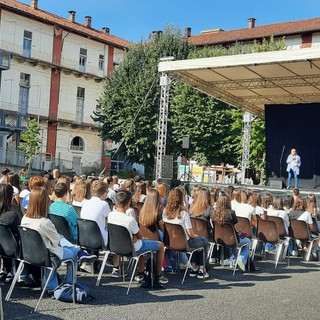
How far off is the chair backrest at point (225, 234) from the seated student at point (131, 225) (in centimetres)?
157

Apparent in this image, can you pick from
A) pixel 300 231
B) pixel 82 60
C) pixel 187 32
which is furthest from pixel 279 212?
pixel 187 32

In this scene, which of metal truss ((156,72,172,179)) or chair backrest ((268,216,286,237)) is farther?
metal truss ((156,72,172,179))

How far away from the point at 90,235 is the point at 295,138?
1687cm

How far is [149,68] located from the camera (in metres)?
30.8

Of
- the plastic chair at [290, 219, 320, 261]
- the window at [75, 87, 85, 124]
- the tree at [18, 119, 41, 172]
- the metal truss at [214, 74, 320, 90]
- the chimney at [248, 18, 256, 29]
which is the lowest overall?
the plastic chair at [290, 219, 320, 261]

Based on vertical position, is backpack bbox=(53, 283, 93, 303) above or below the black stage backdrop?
below

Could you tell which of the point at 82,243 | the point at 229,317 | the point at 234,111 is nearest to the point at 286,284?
the point at 229,317

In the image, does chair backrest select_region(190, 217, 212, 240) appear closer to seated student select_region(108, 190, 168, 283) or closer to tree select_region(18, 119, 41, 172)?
seated student select_region(108, 190, 168, 283)

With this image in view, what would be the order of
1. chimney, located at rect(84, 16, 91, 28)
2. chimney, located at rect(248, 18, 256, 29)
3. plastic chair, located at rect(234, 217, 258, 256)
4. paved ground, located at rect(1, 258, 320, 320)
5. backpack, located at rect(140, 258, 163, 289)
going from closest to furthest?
paved ground, located at rect(1, 258, 320, 320) → backpack, located at rect(140, 258, 163, 289) → plastic chair, located at rect(234, 217, 258, 256) → chimney, located at rect(248, 18, 256, 29) → chimney, located at rect(84, 16, 91, 28)

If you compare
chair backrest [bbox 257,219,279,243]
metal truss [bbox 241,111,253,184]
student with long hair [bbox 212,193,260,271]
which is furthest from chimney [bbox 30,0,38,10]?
student with long hair [bbox 212,193,260,271]

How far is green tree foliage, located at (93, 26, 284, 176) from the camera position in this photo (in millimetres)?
27625

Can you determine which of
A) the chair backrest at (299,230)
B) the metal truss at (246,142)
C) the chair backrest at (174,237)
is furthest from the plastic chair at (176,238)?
the metal truss at (246,142)

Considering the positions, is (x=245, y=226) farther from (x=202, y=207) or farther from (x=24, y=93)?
(x=24, y=93)

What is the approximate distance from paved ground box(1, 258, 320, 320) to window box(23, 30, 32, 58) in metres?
35.5
